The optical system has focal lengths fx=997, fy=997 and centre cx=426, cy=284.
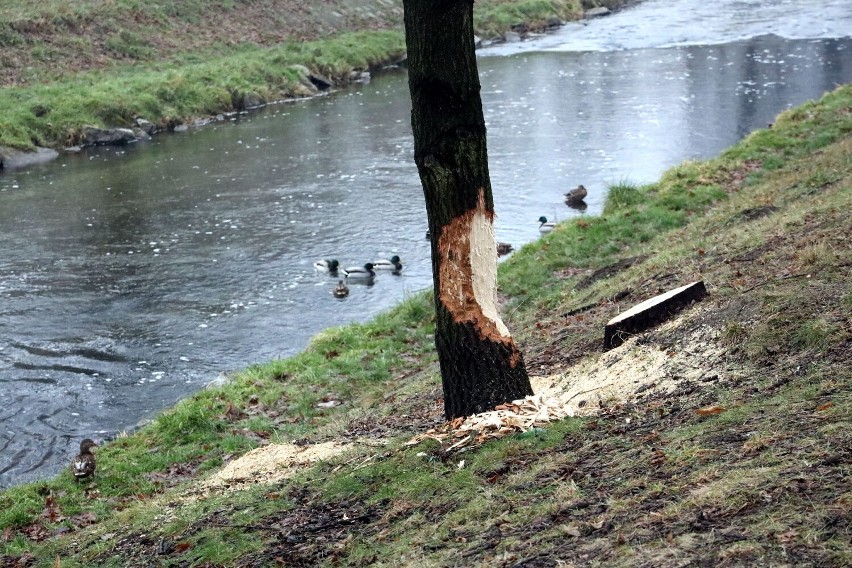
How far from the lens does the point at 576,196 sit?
70.5ft

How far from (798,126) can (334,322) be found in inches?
425

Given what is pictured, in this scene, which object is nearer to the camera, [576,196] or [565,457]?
[565,457]

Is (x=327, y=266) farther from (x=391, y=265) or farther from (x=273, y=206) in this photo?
(x=273, y=206)

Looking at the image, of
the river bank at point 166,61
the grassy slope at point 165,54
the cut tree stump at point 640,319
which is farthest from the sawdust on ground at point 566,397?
the grassy slope at point 165,54

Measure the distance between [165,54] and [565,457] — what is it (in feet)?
126

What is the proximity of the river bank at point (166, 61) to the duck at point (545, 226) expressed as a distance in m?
17.4

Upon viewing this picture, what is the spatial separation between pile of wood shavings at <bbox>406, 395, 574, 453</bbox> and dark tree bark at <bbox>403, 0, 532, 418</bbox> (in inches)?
8.1

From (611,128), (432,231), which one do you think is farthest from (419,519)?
(611,128)

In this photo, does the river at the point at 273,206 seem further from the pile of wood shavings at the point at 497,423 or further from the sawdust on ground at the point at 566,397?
the pile of wood shavings at the point at 497,423

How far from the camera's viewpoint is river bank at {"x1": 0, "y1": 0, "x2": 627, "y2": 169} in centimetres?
3244

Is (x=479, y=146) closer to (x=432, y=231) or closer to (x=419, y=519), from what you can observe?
(x=432, y=231)

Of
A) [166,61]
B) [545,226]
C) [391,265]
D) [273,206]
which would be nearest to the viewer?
[391,265]

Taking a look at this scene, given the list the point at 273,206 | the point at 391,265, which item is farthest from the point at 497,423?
the point at 273,206

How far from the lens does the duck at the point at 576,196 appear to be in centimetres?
2141
